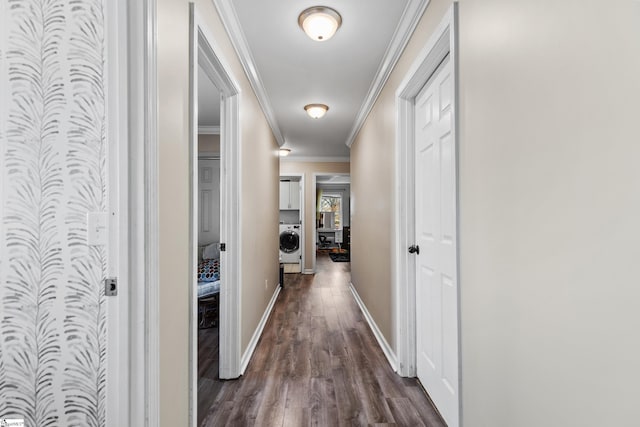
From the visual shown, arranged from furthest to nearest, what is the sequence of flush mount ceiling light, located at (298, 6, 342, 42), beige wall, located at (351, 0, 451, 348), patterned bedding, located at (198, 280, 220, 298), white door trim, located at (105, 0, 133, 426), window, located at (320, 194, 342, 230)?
window, located at (320, 194, 342, 230) < patterned bedding, located at (198, 280, 220, 298) < beige wall, located at (351, 0, 451, 348) < flush mount ceiling light, located at (298, 6, 342, 42) < white door trim, located at (105, 0, 133, 426)

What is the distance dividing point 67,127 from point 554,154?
1.46 meters

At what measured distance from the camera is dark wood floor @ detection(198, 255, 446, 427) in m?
1.82

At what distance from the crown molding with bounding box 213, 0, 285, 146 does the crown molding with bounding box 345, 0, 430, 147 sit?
1.07m

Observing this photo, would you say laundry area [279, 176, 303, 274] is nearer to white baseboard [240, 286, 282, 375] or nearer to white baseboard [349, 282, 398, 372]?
white baseboard [240, 286, 282, 375]

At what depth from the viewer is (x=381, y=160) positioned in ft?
9.80

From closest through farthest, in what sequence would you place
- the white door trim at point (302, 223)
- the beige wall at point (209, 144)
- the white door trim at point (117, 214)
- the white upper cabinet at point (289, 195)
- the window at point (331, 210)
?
the white door trim at point (117, 214)
the beige wall at point (209, 144)
the white door trim at point (302, 223)
the white upper cabinet at point (289, 195)
the window at point (331, 210)

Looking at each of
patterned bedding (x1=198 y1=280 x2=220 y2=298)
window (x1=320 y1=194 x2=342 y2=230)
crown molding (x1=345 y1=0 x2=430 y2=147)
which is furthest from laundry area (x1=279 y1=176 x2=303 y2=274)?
window (x1=320 y1=194 x2=342 y2=230)

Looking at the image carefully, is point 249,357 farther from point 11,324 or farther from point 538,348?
point 538,348

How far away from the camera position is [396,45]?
2.26m

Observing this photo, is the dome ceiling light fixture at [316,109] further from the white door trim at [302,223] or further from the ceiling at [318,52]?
the white door trim at [302,223]

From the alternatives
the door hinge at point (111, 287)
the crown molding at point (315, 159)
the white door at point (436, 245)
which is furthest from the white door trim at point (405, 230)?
the crown molding at point (315, 159)

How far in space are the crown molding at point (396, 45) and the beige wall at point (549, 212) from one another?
566 millimetres

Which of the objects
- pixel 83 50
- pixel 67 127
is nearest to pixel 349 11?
pixel 83 50

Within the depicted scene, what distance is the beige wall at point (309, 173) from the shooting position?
668 centimetres
